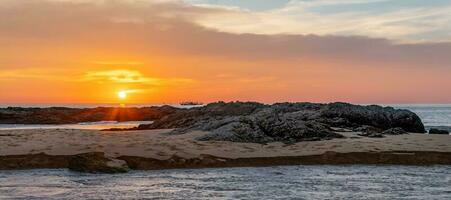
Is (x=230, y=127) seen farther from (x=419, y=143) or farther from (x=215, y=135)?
(x=419, y=143)

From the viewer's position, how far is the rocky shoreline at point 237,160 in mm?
18638

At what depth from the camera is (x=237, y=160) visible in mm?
19578

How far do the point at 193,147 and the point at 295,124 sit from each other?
20.4 ft

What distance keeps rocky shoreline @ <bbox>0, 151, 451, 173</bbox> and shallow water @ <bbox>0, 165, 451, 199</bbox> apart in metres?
0.81

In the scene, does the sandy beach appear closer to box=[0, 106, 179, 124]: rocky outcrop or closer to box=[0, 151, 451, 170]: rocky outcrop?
box=[0, 151, 451, 170]: rocky outcrop

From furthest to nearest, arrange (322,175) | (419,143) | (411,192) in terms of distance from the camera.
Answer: (419,143) < (322,175) < (411,192)

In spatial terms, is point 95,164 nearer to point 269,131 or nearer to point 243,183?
point 243,183

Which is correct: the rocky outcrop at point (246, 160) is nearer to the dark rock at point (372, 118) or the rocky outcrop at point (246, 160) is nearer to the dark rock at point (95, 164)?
the dark rock at point (95, 164)

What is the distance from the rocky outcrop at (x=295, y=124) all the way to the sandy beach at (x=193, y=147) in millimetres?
1245

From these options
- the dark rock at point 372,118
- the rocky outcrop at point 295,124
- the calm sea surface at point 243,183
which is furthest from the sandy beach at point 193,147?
the dark rock at point 372,118

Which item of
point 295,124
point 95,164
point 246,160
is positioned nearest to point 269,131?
point 295,124

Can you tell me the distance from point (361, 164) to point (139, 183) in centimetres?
874

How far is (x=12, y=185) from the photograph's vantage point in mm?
14805

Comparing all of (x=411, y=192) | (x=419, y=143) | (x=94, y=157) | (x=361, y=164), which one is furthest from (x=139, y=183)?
(x=419, y=143)
